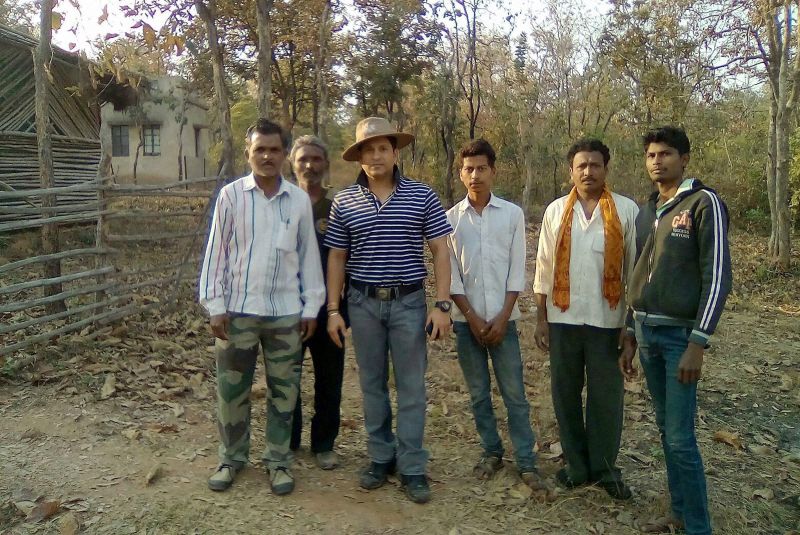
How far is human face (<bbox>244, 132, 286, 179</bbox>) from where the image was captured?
129 inches

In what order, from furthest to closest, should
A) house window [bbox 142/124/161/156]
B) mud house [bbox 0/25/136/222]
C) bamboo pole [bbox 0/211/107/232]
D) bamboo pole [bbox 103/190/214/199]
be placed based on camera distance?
house window [bbox 142/124/161/156] → mud house [bbox 0/25/136/222] → bamboo pole [bbox 103/190/214/199] → bamboo pole [bbox 0/211/107/232]

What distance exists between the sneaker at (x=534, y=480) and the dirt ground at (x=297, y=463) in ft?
0.21

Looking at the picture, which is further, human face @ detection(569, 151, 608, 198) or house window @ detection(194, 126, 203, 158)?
house window @ detection(194, 126, 203, 158)

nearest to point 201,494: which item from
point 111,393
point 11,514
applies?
point 11,514

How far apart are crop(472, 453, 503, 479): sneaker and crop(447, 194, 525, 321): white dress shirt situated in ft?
2.76

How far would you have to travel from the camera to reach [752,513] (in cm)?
370

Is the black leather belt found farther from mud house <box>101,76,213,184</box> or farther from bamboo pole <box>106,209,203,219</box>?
mud house <box>101,76,213,184</box>

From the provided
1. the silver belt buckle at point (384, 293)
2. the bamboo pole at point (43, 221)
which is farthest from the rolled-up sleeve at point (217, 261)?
the bamboo pole at point (43, 221)

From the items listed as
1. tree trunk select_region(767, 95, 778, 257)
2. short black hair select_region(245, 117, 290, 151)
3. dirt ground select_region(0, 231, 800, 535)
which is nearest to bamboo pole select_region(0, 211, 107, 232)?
dirt ground select_region(0, 231, 800, 535)

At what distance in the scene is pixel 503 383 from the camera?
3541 mm

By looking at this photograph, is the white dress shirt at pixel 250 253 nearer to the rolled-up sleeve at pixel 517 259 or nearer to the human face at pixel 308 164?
the human face at pixel 308 164

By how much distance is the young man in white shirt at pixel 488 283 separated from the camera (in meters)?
3.46

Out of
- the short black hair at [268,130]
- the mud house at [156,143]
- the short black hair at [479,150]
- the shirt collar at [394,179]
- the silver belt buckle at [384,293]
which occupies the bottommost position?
the silver belt buckle at [384,293]

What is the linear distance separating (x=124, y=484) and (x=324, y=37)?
13.3 meters
